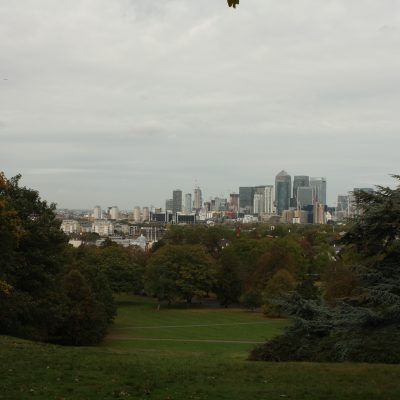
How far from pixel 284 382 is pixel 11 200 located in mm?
17155

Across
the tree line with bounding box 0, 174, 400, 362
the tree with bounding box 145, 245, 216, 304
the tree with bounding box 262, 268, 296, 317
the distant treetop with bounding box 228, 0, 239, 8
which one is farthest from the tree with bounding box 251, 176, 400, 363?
the tree with bounding box 145, 245, 216, 304

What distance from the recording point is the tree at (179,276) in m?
58.1

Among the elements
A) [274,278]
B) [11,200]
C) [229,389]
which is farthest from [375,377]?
[274,278]

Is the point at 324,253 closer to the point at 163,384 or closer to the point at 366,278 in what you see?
the point at 366,278

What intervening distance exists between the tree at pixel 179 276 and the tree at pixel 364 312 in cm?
4067

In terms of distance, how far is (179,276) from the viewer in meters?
58.6

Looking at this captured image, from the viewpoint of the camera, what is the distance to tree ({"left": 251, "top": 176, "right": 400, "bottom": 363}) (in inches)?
604

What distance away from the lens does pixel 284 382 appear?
37.3 feet

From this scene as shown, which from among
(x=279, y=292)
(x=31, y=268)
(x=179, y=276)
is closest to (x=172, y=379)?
(x=31, y=268)

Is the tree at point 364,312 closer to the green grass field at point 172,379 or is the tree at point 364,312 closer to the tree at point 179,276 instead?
the green grass field at point 172,379

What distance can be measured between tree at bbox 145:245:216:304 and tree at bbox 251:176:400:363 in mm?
40674

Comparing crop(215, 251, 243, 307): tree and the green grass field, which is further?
crop(215, 251, 243, 307): tree

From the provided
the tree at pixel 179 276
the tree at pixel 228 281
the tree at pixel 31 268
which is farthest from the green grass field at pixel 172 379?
the tree at pixel 228 281

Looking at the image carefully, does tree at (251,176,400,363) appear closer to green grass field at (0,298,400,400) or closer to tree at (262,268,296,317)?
green grass field at (0,298,400,400)
